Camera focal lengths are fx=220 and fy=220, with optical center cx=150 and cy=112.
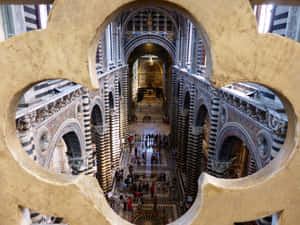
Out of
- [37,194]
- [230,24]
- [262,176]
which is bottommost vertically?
[37,194]

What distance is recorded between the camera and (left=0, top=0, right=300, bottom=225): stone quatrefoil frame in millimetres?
1316

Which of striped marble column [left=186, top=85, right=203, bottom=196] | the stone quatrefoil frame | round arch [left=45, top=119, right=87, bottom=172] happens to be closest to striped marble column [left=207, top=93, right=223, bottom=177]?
striped marble column [left=186, top=85, right=203, bottom=196]

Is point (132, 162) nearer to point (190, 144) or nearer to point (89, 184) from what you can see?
point (190, 144)

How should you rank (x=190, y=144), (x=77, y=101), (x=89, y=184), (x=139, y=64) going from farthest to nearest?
1. (x=139, y=64)
2. (x=190, y=144)
3. (x=77, y=101)
4. (x=89, y=184)

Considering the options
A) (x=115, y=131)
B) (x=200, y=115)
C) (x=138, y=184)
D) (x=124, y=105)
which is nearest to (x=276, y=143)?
(x=200, y=115)

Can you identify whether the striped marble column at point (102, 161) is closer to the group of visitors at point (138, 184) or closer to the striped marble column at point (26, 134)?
the group of visitors at point (138, 184)

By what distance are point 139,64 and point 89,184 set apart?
33.2 meters

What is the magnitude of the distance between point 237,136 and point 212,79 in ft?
19.5

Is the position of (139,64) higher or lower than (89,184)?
lower

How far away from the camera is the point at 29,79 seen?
140 cm

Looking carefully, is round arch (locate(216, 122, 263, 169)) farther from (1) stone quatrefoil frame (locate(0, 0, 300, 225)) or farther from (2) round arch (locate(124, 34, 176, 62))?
(2) round arch (locate(124, 34, 176, 62))

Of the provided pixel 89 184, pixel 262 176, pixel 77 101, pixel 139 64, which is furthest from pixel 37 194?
pixel 139 64

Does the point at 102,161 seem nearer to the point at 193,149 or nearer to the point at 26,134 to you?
the point at 193,149

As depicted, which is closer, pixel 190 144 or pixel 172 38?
pixel 190 144
